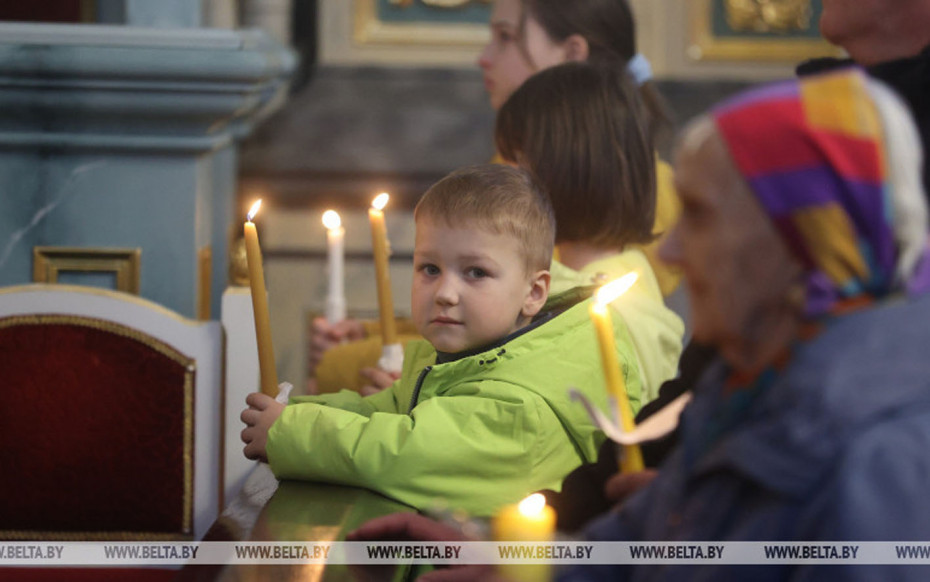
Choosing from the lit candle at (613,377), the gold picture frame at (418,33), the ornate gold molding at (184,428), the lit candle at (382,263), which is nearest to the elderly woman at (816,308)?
the lit candle at (613,377)

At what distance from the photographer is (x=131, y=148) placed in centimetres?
210

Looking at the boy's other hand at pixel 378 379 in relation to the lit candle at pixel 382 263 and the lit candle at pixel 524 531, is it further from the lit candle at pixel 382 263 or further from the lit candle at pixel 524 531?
the lit candle at pixel 524 531

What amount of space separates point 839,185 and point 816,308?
0.20 ft

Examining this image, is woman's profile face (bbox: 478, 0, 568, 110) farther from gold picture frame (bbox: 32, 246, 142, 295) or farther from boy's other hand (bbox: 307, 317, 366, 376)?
gold picture frame (bbox: 32, 246, 142, 295)

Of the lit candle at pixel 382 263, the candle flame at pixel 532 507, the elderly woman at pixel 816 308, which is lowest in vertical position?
the lit candle at pixel 382 263

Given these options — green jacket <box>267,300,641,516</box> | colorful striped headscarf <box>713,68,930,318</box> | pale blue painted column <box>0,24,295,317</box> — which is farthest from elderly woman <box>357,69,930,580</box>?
pale blue painted column <box>0,24,295,317</box>

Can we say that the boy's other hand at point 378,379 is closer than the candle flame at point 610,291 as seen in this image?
No

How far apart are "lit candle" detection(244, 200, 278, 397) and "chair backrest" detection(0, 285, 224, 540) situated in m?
0.42

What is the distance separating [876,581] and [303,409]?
2.74ft

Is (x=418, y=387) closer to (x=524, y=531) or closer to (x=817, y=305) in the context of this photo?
(x=524, y=531)

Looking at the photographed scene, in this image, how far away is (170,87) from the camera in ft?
6.70

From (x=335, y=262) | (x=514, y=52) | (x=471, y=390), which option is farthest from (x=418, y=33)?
(x=471, y=390)

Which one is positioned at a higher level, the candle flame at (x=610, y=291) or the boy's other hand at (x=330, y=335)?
the candle flame at (x=610, y=291)

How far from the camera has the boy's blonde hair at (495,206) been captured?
1469 mm
